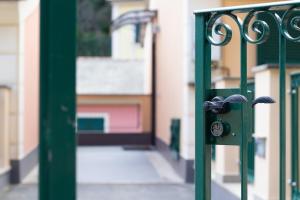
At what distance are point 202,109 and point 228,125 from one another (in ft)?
0.45

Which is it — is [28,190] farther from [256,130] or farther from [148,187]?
[256,130]

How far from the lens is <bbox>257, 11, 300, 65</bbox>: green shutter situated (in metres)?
4.33

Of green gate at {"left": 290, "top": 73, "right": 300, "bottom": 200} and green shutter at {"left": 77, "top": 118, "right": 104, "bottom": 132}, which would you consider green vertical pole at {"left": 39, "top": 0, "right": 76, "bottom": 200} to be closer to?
green gate at {"left": 290, "top": 73, "right": 300, "bottom": 200}

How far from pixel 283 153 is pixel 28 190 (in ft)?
24.4

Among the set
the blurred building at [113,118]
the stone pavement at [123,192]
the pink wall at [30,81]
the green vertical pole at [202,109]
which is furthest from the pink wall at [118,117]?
the green vertical pole at [202,109]

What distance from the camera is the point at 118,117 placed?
18.9 m

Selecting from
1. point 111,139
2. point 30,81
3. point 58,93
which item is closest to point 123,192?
point 30,81

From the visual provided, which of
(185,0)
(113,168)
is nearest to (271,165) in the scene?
(185,0)

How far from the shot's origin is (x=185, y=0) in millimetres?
10844

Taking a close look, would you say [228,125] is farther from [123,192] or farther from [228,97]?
[123,192]

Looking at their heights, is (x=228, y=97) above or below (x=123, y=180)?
above

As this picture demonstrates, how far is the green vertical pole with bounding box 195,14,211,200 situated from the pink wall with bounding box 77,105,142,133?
15.8 m

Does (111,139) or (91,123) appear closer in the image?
(111,139)

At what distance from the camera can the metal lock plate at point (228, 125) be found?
2830mm
